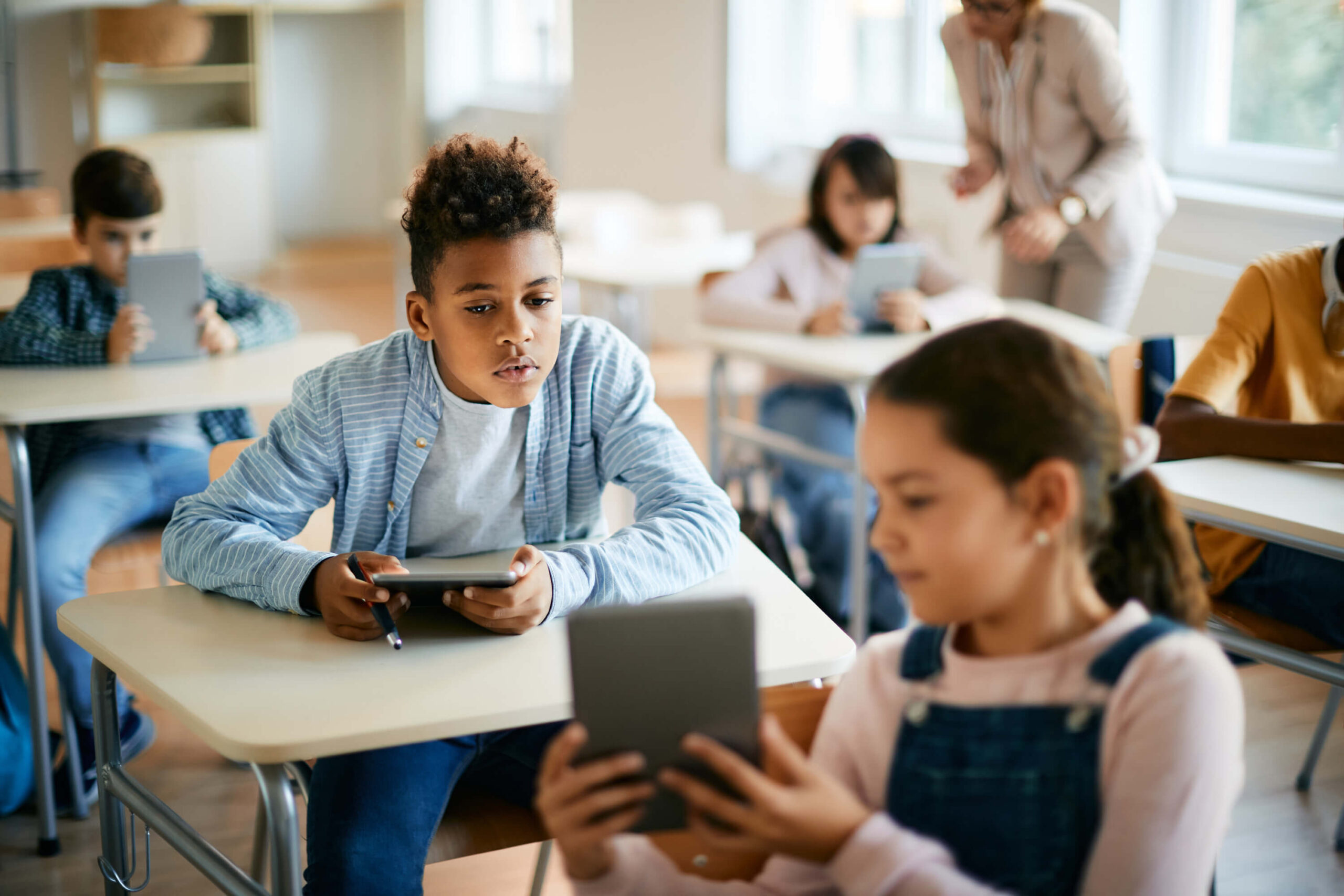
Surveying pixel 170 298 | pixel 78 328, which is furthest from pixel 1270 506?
pixel 78 328

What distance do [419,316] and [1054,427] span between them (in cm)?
86

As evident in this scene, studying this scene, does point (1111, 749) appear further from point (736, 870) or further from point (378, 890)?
point (378, 890)

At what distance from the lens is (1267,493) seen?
1645 millimetres

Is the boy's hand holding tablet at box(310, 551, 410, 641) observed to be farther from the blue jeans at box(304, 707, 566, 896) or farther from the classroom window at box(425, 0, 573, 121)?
the classroom window at box(425, 0, 573, 121)

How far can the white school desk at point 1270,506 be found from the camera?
1.51 meters

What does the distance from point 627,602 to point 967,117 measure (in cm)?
220

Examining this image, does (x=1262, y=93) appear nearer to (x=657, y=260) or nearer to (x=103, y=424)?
(x=657, y=260)

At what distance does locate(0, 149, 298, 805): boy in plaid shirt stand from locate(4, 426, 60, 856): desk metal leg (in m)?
0.06

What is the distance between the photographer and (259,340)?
2.55 metres

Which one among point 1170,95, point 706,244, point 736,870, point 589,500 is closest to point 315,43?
point 706,244

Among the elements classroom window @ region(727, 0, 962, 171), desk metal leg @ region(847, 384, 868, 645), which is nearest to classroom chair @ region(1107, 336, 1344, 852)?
desk metal leg @ region(847, 384, 868, 645)

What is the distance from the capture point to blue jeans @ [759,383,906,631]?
2.91m

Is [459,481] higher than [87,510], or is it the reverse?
[459,481]

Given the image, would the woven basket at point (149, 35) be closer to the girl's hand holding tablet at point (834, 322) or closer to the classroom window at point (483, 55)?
the classroom window at point (483, 55)
